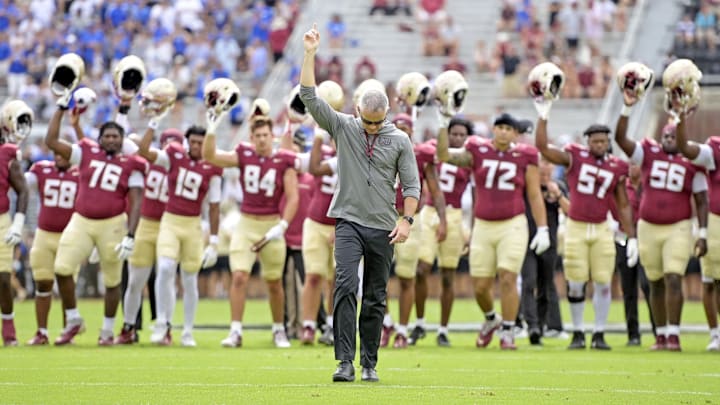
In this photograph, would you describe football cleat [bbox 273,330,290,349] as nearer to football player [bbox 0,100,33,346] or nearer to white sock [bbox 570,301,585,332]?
football player [bbox 0,100,33,346]

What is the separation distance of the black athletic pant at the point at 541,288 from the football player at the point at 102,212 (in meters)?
4.61

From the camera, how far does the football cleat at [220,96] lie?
1406 cm

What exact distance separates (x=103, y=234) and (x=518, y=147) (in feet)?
13.9

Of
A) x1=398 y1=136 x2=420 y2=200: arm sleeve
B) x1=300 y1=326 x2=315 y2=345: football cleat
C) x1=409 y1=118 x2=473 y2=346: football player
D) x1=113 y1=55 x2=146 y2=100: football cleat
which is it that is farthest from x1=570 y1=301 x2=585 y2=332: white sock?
x1=113 y1=55 x2=146 y2=100: football cleat

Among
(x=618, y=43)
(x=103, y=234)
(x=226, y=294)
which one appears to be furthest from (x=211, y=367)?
(x=618, y=43)

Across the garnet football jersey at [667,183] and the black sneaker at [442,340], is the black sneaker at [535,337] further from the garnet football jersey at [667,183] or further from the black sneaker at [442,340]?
the garnet football jersey at [667,183]

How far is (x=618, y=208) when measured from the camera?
14812 mm

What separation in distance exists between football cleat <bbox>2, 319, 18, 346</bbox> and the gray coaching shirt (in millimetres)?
5075

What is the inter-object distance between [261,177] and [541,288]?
3929mm

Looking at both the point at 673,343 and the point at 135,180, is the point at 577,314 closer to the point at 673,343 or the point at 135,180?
the point at 673,343

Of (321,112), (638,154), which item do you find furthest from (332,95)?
(321,112)

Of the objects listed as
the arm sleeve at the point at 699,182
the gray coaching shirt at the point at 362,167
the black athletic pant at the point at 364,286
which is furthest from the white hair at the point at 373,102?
the arm sleeve at the point at 699,182

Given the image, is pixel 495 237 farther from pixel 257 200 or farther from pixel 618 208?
pixel 257 200

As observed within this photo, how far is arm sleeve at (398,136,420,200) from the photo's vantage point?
10523mm
